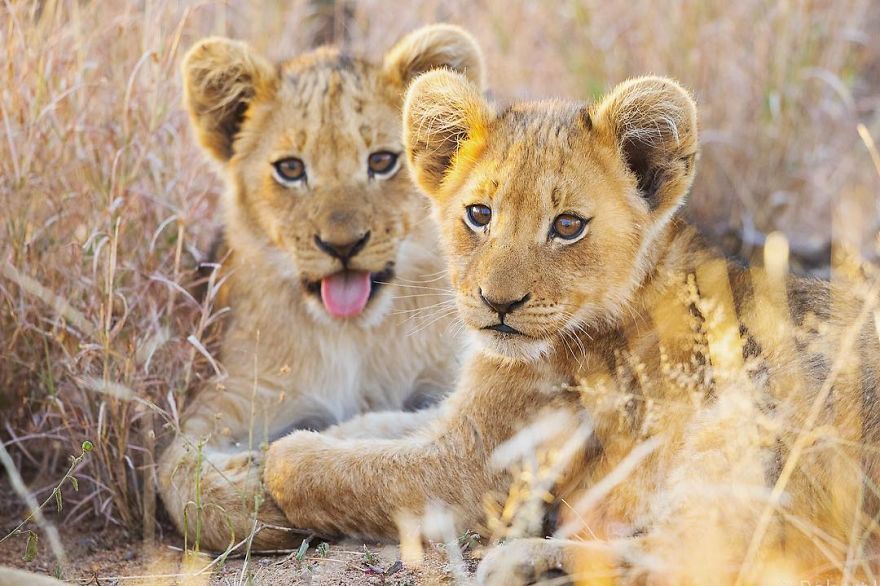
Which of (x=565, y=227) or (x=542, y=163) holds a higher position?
(x=542, y=163)

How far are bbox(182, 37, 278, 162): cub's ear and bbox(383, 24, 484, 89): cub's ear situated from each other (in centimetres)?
52

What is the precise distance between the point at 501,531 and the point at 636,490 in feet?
1.47

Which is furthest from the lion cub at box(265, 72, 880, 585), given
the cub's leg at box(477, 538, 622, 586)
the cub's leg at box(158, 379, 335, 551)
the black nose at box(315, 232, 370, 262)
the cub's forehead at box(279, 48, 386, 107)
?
the cub's forehead at box(279, 48, 386, 107)

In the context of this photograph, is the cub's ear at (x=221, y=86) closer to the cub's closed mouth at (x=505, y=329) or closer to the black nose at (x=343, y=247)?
the black nose at (x=343, y=247)

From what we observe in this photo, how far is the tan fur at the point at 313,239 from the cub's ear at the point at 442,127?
1.46 feet

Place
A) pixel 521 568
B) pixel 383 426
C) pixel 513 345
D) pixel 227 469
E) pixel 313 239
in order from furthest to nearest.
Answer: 1. pixel 313 239
2. pixel 383 426
3. pixel 227 469
4. pixel 513 345
5. pixel 521 568

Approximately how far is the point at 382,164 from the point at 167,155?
1.30m

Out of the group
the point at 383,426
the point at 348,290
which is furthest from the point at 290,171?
the point at 383,426

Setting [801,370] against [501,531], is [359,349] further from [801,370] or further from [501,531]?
[801,370]

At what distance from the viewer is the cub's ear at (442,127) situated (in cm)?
391

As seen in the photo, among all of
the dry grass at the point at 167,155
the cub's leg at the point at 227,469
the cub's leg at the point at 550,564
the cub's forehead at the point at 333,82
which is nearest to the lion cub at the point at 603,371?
the cub's leg at the point at 550,564

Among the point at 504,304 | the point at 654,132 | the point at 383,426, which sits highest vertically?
the point at 654,132

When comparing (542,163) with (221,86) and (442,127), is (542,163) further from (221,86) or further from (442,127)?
(221,86)

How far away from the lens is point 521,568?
3.08 m
